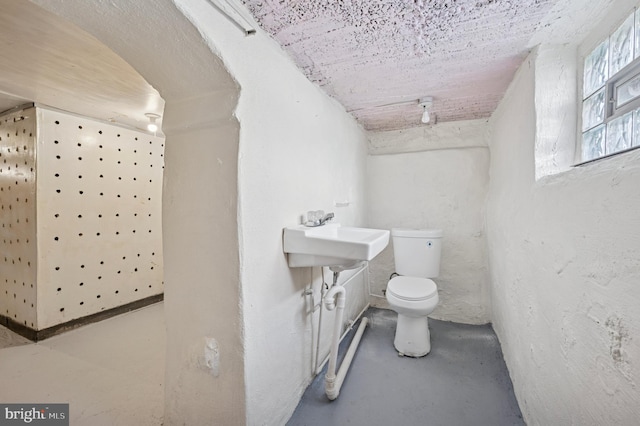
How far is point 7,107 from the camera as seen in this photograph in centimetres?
203

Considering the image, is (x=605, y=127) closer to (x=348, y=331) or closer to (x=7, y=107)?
(x=348, y=331)

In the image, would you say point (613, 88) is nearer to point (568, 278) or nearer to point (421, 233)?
point (568, 278)

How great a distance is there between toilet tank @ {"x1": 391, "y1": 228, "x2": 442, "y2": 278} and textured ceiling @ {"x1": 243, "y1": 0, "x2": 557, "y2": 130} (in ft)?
3.52

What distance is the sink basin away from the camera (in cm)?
117

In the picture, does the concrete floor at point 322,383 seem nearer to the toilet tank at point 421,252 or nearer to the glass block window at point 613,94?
the toilet tank at point 421,252

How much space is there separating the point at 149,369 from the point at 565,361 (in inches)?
84.4

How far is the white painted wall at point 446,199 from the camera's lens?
2.32m

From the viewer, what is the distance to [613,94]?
3.08 feet

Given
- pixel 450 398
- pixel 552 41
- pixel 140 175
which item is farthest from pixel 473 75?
pixel 140 175

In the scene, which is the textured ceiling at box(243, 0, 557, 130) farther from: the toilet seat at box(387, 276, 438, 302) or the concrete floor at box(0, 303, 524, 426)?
the concrete floor at box(0, 303, 524, 426)

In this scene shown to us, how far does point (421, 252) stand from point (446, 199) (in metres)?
0.59

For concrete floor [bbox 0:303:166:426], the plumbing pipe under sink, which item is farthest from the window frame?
concrete floor [bbox 0:303:166:426]

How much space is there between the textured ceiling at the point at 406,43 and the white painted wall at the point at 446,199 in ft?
1.86

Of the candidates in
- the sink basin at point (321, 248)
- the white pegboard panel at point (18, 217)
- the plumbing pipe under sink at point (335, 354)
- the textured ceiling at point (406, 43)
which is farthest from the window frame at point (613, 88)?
the white pegboard panel at point (18, 217)
